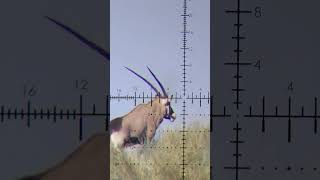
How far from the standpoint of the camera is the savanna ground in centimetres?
164

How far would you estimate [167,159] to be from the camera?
1.65 metres

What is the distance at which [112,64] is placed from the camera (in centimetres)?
164

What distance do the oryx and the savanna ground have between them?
0.02 meters

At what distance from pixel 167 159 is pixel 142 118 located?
0.12 m
